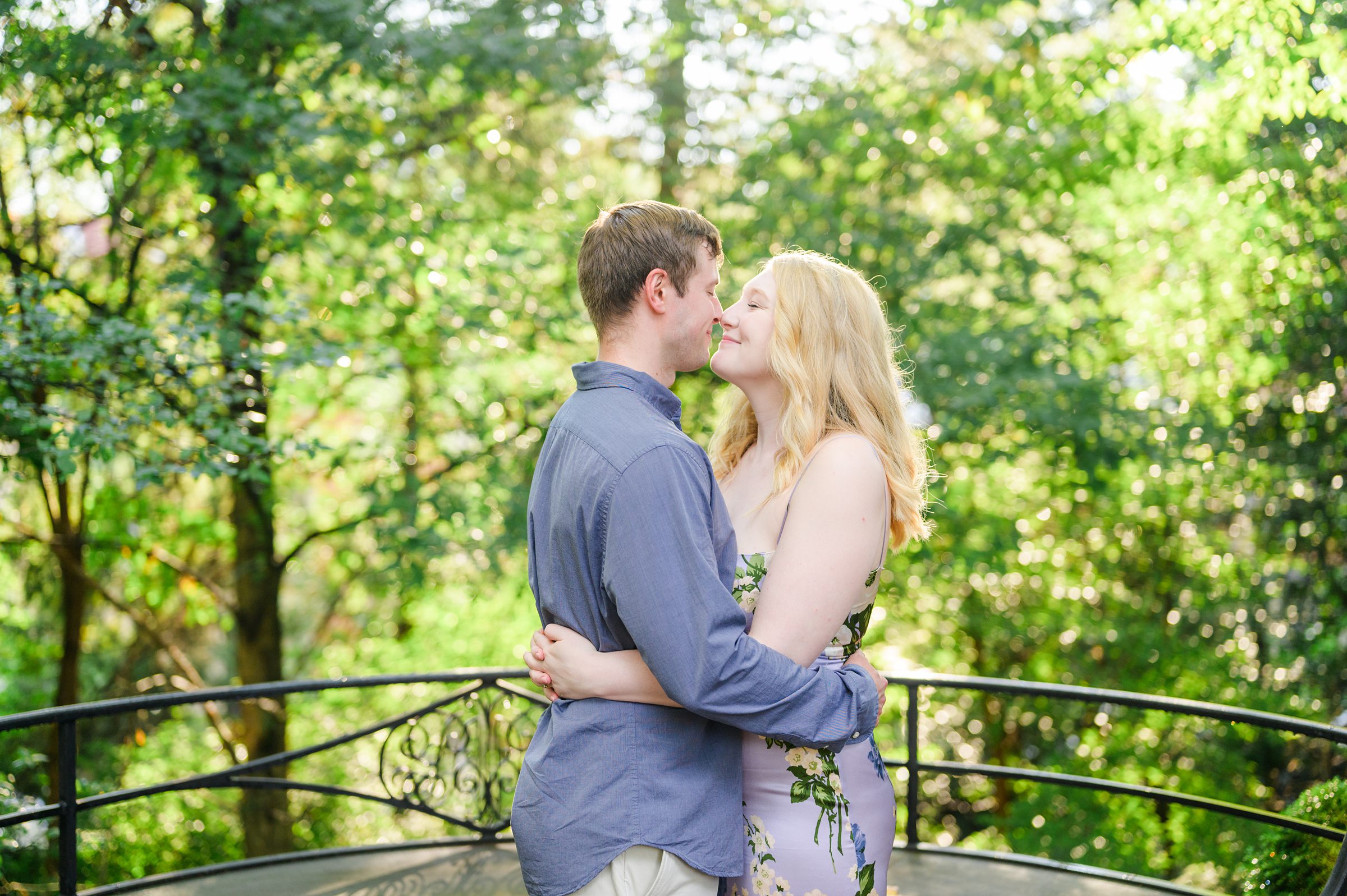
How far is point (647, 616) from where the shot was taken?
1585 millimetres

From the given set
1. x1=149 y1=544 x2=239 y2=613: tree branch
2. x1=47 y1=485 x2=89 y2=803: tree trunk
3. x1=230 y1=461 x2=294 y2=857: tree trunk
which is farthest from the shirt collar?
x1=47 y1=485 x2=89 y2=803: tree trunk

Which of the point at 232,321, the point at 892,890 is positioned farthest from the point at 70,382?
the point at 892,890

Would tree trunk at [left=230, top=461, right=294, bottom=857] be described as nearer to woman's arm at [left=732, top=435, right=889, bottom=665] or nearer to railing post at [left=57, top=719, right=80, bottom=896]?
railing post at [left=57, top=719, right=80, bottom=896]

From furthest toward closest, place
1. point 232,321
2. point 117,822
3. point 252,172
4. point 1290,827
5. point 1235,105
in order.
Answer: point 117,822, point 1235,105, point 252,172, point 232,321, point 1290,827

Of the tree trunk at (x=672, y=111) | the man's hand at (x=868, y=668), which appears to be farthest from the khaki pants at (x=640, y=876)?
the tree trunk at (x=672, y=111)

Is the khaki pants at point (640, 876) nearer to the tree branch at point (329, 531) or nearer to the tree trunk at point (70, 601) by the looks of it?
the tree branch at point (329, 531)

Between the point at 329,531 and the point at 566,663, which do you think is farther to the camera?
the point at 329,531

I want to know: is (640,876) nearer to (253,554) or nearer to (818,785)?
(818,785)

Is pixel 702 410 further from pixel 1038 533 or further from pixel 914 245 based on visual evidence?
pixel 1038 533

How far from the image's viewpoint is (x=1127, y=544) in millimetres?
8398

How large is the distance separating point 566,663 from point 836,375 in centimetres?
88

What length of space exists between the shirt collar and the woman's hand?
0.43 meters

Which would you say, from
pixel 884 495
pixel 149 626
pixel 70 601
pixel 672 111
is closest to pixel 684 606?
pixel 884 495

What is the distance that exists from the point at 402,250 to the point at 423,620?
199 inches
